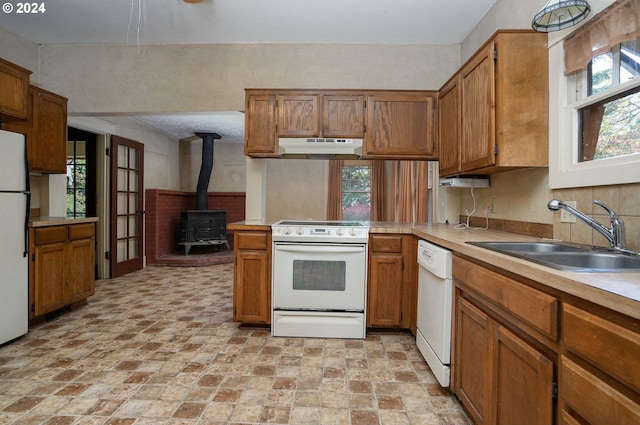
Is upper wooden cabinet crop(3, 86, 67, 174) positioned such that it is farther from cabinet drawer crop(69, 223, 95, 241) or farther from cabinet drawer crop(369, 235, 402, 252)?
cabinet drawer crop(369, 235, 402, 252)

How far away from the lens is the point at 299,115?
290cm

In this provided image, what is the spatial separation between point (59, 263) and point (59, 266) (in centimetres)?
3

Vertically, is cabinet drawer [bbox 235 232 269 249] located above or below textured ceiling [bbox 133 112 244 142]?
below

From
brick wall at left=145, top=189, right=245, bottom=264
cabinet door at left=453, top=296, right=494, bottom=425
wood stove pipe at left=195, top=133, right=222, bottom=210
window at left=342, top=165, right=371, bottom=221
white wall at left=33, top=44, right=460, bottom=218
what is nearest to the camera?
cabinet door at left=453, top=296, right=494, bottom=425

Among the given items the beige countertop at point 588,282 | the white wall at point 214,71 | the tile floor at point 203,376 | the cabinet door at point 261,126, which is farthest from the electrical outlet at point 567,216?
the cabinet door at point 261,126

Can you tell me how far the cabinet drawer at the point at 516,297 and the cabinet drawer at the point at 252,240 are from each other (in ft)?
5.23

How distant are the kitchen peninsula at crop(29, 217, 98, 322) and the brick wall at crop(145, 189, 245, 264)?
2.15 meters

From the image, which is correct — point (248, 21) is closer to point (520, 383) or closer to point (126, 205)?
point (520, 383)

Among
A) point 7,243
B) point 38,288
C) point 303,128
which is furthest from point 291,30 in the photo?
point 38,288

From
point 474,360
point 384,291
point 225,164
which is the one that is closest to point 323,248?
point 384,291

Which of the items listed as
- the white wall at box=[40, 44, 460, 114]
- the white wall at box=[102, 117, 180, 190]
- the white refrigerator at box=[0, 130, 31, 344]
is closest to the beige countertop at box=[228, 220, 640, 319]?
the white wall at box=[40, 44, 460, 114]

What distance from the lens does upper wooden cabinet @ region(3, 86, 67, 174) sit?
2.85 metres

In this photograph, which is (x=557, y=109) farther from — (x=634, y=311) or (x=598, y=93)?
(x=634, y=311)

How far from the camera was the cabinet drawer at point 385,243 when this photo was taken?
2.57 metres
